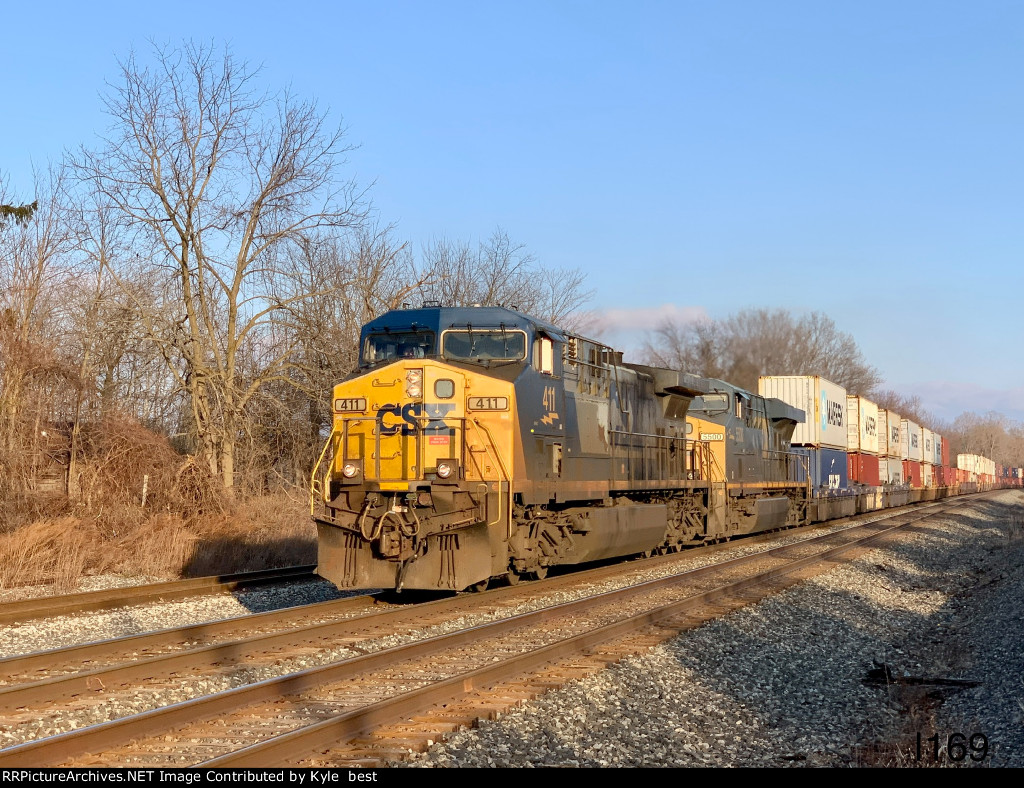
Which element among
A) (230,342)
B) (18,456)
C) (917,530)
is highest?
(230,342)

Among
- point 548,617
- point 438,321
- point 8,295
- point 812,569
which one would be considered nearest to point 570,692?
point 548,617

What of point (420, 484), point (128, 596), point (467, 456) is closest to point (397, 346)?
point (467, 456)

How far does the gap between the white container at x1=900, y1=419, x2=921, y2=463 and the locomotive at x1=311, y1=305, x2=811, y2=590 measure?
115 ft

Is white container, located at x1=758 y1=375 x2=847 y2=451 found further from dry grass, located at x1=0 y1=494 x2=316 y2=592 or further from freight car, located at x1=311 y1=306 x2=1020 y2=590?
dry grass, located at x1=0 y1=494 x2=316 y2=592

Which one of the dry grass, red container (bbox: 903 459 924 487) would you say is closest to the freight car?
the dry grass

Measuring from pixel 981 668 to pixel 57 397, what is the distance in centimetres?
1773

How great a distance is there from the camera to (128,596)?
483 inches

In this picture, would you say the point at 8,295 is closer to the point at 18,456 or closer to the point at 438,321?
the point at 18,456

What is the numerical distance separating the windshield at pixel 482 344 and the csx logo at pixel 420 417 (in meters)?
A: 0.82

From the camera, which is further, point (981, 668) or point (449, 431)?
point (449, 431)

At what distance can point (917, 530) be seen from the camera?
27.5m

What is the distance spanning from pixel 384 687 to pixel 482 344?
556cm

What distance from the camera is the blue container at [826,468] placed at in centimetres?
2890

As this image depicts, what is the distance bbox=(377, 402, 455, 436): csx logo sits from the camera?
11422 millimetres
